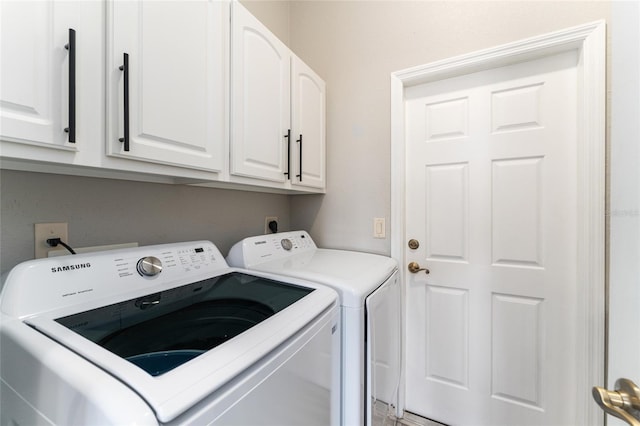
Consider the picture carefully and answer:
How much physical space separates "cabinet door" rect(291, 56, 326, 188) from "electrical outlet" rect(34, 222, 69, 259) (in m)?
1.02

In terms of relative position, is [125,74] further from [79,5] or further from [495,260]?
[495,260]

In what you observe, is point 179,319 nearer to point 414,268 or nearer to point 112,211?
point 112,211

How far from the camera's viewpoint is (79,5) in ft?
2.30

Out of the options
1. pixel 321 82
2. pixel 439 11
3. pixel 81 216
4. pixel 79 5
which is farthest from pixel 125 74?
pixel 439 11

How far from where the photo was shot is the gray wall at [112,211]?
0.84 meters

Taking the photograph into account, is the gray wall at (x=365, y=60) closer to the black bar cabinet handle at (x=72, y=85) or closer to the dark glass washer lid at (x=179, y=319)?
the dark glass washer lid at (x=179, y=319)

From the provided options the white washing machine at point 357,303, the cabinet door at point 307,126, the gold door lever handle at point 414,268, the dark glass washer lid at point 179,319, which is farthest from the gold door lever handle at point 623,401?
the cabinet door at point 307,126

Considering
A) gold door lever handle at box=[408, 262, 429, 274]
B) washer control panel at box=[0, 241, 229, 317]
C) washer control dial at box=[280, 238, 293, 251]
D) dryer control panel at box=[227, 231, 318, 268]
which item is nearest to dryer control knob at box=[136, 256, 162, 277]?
washer control panel at box=[0, 241, 229, 317]

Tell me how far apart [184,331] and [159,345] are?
71mm

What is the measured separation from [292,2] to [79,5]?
1837 mm

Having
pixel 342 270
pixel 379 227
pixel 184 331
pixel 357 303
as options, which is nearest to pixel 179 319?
pixel 184 331

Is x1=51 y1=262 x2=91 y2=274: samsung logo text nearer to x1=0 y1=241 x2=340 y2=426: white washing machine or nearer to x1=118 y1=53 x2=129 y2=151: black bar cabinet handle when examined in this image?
x1=0 y1=241 x2=340 y2=426: white washing machine

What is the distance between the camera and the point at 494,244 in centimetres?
148

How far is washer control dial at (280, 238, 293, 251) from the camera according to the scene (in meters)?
1.58
